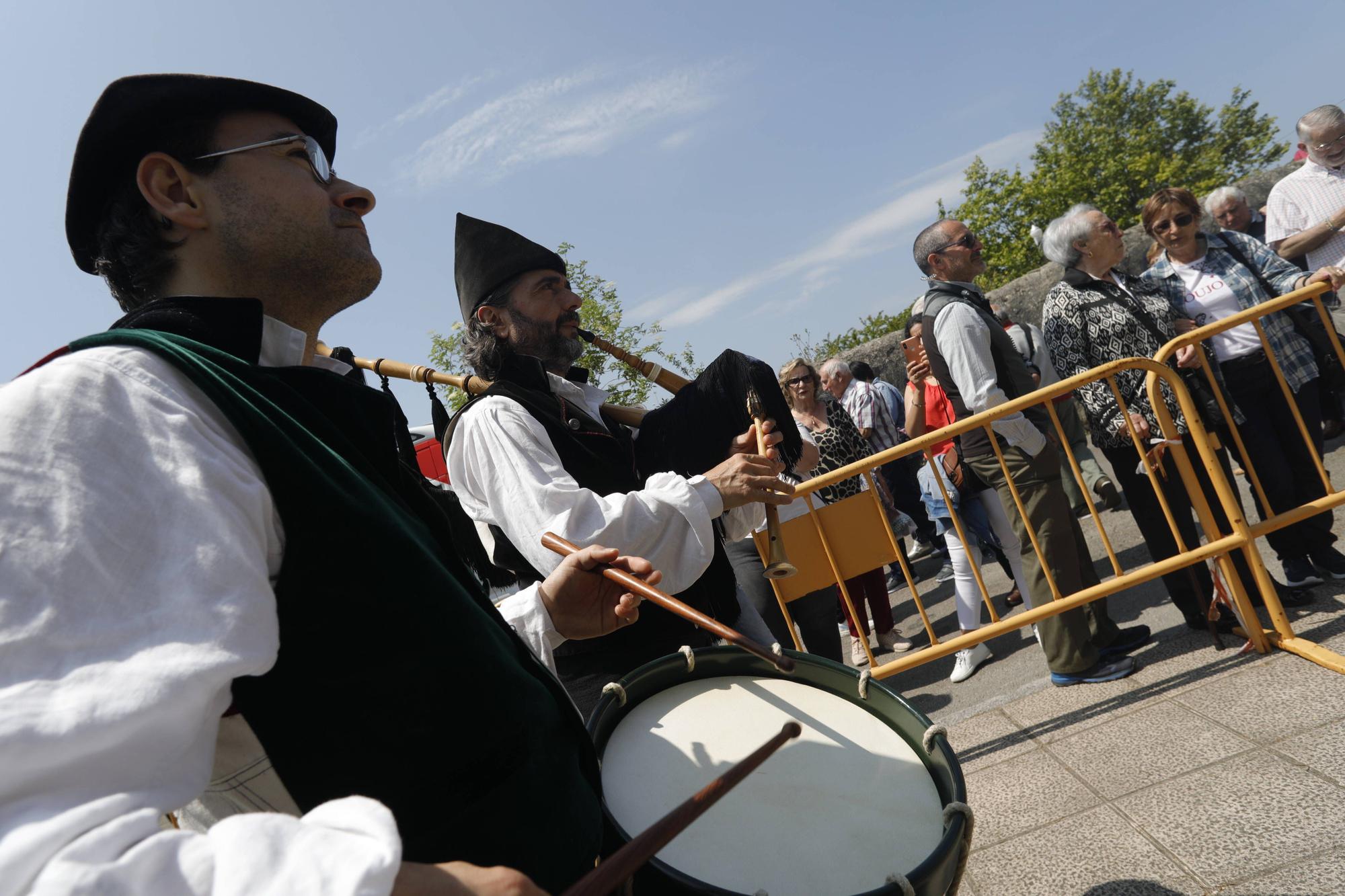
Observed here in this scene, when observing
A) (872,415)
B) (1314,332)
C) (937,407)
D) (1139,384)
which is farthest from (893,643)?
(1314,332)

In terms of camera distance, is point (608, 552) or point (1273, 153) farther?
point (1273, 153)

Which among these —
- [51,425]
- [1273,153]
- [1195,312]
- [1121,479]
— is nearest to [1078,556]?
[1121,479]

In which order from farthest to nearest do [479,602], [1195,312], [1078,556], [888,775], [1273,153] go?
[1273,153], [1195,312], [1078,556], [888,775], [479,602]

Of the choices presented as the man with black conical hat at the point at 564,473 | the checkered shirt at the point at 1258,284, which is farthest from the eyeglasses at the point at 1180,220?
the man with black conical hat at the point at 564,473

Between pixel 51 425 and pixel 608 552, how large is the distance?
0.95m

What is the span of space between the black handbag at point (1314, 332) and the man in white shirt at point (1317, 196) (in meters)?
0.57

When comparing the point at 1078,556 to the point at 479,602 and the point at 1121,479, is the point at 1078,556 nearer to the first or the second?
the point at 1121,479

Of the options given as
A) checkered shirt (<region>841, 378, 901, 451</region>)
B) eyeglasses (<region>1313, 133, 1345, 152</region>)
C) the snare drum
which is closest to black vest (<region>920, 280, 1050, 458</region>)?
eyeglasses (<region>1313, 133, 1345, 152</region>)

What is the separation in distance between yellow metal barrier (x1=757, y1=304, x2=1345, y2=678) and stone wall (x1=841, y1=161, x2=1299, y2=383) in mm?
5374

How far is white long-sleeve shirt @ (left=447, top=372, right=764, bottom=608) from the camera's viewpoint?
2232 mm

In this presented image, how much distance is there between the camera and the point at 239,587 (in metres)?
0.83

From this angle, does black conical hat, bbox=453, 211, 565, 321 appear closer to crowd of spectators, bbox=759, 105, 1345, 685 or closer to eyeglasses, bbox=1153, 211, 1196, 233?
crowd of spectators, bbox=759, 105, 1345, 685

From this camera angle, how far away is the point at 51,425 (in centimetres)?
81

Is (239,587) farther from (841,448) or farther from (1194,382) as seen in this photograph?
(841,448)
